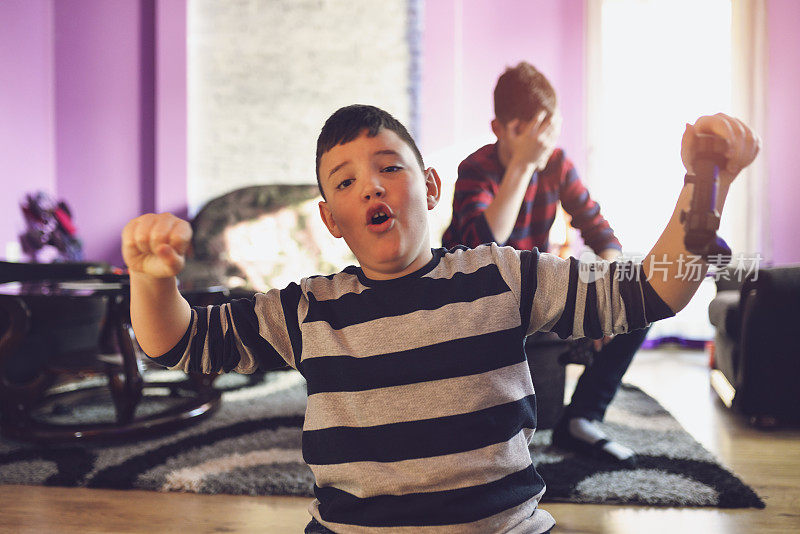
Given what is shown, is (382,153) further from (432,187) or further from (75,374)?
(75,374)

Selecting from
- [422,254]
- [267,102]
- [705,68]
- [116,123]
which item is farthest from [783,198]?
[116,123]

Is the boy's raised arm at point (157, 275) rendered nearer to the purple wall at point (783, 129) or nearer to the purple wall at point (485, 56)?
the purple wall at point (485, 56)

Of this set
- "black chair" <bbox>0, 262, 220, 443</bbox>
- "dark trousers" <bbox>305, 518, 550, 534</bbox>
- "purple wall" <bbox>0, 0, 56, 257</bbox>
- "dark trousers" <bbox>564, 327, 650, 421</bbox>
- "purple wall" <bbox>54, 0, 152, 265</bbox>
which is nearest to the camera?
"dark trousers" <bbox>305, 518, 550, 534</bbox>

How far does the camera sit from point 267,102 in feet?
13.9

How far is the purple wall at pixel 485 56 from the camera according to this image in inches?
161

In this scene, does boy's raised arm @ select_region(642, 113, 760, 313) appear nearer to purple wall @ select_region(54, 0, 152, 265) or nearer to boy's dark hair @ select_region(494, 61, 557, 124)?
boy's dark hair @ select_region(494, 61, 557, 124)

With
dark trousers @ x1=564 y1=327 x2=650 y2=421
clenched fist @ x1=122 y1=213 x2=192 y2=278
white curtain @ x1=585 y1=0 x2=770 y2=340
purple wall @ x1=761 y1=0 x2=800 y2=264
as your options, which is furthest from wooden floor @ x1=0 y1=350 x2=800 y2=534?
purple wall @ x1=761 y1=0 x2=800 y2=264

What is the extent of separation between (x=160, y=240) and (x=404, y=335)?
1.02ft

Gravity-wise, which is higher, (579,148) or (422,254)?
(579,148)

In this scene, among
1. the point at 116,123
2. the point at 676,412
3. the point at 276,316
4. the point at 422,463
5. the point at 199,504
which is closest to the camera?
the point at 422,463

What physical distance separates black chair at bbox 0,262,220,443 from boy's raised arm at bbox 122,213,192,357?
1.32 m

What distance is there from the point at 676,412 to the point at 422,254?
191cm

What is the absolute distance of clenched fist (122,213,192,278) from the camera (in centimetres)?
64

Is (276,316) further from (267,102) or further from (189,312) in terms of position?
(267,102)
